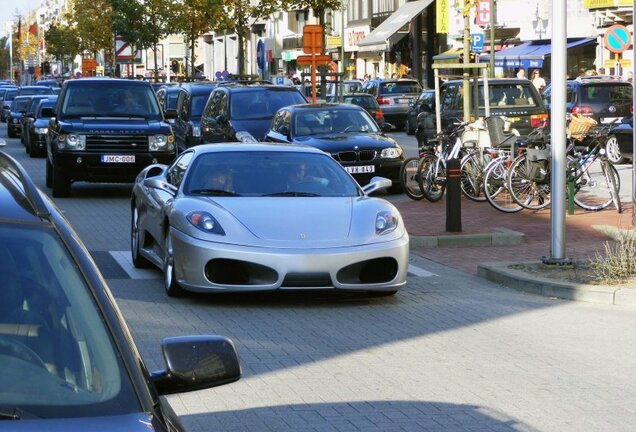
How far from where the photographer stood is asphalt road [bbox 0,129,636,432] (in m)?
7.50

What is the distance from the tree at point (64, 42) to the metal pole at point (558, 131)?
92.9 metres

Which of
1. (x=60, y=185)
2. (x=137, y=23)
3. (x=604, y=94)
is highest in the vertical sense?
(x=137, y=23)

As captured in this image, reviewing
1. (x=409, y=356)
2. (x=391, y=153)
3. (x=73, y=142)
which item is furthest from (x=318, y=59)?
(x=409, y=356)

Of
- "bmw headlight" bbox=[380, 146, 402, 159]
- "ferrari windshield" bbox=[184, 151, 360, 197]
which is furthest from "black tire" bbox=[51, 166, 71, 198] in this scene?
"ferrari windshield" bbox=[184, 151, 360, 197]

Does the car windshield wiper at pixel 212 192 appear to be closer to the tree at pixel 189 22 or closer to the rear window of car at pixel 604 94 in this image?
the rear window of car at pixel 604 94

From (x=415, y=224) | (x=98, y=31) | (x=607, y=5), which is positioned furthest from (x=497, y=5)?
(x=415, y=224)

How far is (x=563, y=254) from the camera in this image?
44.8ft

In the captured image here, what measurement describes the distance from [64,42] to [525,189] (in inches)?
3964

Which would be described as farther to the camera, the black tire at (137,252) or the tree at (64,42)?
the tree at (64,42)

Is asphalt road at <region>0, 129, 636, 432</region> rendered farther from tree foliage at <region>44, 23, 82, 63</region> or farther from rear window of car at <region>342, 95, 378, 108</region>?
tree foliage at <region>44, 23, 82, 63</region>

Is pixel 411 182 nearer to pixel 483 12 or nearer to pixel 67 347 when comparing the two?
pixel 67 347

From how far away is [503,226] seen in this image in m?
18.0

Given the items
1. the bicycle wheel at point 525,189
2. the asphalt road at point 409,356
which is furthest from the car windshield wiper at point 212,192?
the bicycle wheel at point 525,189

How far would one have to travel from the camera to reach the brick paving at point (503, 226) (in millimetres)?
15188
